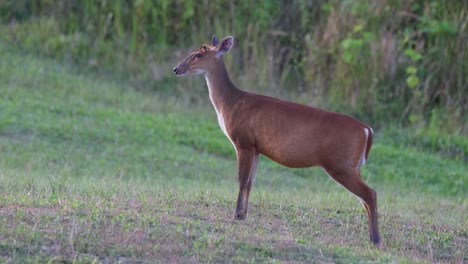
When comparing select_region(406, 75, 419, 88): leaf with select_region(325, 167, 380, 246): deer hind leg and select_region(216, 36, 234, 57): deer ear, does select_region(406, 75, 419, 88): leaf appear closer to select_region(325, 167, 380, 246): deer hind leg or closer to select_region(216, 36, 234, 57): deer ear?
select_region(216, 36, 234, 57): deer ear

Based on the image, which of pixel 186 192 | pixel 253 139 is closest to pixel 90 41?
pixel 186 192

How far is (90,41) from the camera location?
1670cm

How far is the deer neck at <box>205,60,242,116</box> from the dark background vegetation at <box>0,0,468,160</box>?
6.44 m

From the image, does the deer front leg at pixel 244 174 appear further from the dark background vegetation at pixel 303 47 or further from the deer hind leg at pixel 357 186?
the dark background vegetation at pixel 303 47

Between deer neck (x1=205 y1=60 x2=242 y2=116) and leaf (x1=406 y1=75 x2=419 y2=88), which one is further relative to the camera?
leaf (x1=406 y1=75 x2=419 y2=88)

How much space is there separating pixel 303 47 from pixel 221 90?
28.2 ft

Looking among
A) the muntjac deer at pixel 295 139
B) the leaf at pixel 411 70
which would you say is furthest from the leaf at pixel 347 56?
the muntjac deer at pixel 295 139

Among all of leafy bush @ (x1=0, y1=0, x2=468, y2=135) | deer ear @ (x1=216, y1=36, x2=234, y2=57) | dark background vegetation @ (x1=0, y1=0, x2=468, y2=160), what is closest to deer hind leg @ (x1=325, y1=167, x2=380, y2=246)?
deer ear @ (x1=216, y1=36, x2=234, y2=57)

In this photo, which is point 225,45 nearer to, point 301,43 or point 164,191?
point 164,191

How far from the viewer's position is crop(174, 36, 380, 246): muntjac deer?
718cm

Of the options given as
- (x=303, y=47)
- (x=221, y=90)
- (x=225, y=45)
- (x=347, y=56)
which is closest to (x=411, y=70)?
(x=347, y=56)

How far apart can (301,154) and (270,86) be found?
8489mm

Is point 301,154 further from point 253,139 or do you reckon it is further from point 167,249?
point 167,249

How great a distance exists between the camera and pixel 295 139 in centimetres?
737
